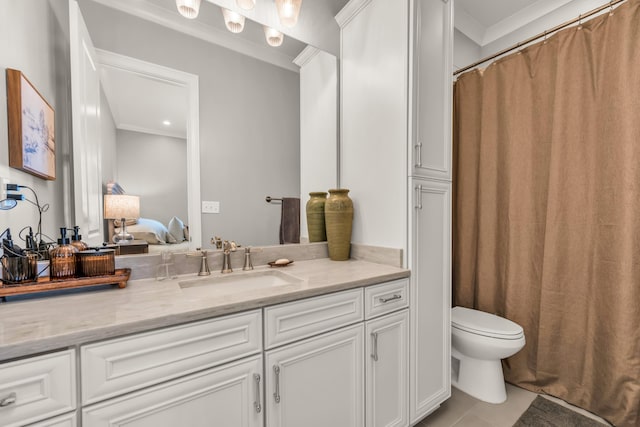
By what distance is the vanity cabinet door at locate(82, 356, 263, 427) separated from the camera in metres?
0.69

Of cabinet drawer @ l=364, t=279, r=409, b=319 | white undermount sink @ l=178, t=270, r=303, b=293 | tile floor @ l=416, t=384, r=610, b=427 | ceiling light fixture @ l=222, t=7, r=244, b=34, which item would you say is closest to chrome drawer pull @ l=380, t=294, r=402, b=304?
cabinet drawer @ l=364, t=279, r=409, b=319

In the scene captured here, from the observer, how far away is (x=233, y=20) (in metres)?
1.41

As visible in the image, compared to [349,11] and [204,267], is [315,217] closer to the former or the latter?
[204,267]

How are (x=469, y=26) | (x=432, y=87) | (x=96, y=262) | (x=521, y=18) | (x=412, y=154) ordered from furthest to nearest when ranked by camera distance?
(x=469, y=26) < (x=521, y=18) < (x=432, y=87) < (x=412, y=154) < (x=96, y=262)

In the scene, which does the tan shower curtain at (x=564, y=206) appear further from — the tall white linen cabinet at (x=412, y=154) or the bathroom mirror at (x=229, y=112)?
the bathroom mirror at (x=229, y=112)

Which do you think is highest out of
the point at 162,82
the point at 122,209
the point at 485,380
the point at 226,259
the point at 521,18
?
the point at 521,18

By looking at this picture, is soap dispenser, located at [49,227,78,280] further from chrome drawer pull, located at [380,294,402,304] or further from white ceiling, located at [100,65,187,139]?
chrome drawer pull, located at [380,294,402,304]

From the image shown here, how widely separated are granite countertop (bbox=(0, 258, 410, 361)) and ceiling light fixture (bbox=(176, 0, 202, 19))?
124 centimetres

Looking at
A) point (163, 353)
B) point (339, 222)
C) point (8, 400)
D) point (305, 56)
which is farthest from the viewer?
point (305, 56)

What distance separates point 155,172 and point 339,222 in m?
0.94

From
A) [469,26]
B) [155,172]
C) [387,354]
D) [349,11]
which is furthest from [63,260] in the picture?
[469,26]

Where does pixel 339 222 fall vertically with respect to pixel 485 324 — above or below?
above

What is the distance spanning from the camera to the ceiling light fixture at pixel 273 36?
1528 mm

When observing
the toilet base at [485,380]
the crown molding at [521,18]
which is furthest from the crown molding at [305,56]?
the toilet base at [485,380]
